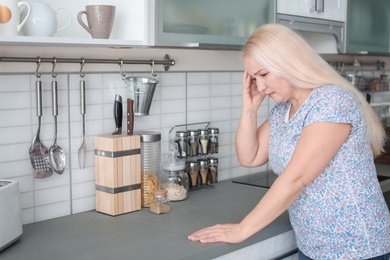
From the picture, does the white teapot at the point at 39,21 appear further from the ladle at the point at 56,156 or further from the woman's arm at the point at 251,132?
the woman's arm at the point at 251,132

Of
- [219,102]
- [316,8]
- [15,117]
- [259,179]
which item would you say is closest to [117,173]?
[15,117]

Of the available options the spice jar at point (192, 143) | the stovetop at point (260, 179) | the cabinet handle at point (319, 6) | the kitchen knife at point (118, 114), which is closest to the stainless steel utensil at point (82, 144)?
the kitchen knife at point (118, 114)

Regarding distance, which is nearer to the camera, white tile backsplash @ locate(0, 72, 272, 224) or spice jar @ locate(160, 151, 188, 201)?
white tile backsplash @ locate(0, 72, 272, 224)

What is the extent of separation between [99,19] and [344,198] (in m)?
0.97

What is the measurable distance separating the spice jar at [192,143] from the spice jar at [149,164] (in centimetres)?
30

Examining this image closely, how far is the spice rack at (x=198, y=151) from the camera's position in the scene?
2.61 m

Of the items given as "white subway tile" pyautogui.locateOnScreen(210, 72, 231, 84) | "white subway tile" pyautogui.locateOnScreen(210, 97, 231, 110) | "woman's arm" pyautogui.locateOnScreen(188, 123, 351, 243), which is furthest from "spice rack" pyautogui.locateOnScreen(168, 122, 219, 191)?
"woman's arm" pyautogui.locateOnScreen(188, 123, 351, 243)

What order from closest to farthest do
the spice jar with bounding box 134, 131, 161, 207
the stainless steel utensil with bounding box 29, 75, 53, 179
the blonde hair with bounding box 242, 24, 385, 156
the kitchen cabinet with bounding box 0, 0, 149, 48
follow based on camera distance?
1. the blonde hair with bounding box 242, 24, 385, 156
2. the kitchen cabinet with bounding box 0, 0, 149, 48
3. the stainless steel utensil with bounding box 29, 75, 53, 179
4. the spice jar with bounding box 134, 131, 161, 207

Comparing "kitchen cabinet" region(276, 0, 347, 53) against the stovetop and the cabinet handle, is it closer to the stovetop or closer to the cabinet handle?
the cabinet handle

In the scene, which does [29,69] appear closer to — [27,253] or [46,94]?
[46,94]

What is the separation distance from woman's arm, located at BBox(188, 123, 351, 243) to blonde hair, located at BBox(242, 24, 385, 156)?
0.15 metres

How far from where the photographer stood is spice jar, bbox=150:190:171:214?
7.23ft

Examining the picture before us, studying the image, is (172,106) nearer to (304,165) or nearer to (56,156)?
(56,156)

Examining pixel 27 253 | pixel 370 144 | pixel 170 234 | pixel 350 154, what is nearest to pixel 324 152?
pixel 350 154
